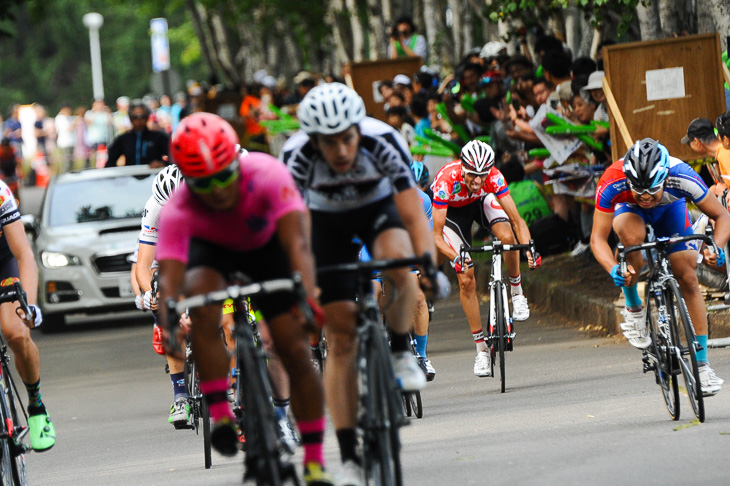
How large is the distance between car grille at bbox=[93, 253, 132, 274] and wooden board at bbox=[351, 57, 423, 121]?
7259 mm

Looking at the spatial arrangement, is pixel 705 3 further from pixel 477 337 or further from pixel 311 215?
pixel 311 215

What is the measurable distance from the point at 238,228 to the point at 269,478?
107cm

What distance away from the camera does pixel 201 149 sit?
6.07 meters

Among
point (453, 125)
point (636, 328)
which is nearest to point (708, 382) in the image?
point (636, 328)

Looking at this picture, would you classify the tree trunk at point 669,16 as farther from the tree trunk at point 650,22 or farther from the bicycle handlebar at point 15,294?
the bicycle handlebar at point 15,294

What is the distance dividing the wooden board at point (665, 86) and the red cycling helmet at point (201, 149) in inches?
329

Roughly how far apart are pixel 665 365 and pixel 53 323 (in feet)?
38.0

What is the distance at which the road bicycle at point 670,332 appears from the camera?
893 cm

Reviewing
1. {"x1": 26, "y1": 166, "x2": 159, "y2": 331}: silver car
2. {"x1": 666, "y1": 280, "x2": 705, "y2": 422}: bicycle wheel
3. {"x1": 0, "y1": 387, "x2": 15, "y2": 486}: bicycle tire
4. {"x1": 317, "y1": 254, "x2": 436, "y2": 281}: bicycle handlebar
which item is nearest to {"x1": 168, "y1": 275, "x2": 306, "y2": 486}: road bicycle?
{"x1": 317, "y1": 254, "x2": 436, "y2": 281}: bicycle handlebar

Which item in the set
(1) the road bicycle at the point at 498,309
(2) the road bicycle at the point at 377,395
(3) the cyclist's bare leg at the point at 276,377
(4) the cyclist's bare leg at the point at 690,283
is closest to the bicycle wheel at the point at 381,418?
(2) the road bicycle at the point at 377,395

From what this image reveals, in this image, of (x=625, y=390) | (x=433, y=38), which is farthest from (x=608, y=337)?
(x=433, y=38)

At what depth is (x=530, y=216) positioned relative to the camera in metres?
17.7

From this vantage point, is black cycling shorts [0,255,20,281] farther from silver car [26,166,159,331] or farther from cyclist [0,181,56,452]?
silver car [26,166,159,331]

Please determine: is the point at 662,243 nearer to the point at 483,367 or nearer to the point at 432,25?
the point at 483,367
